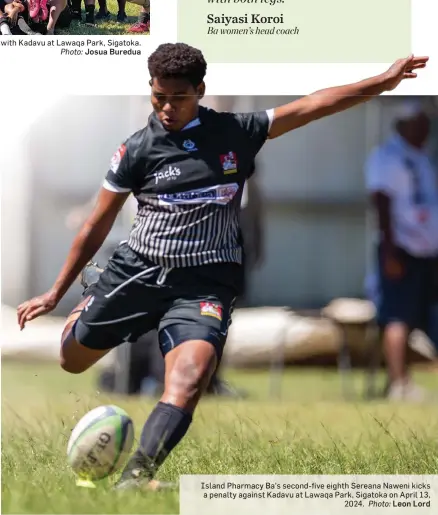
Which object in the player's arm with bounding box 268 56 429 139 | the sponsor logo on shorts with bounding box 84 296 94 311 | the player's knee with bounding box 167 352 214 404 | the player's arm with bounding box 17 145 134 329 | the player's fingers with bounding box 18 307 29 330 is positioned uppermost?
the player's arm with bounding box 268 56 429 139

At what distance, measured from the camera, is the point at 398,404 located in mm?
5867

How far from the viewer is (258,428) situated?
585cm

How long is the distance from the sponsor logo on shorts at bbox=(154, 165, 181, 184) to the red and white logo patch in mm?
637

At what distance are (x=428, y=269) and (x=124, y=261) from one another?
1.62m

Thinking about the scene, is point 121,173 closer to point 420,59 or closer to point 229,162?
point 229,162

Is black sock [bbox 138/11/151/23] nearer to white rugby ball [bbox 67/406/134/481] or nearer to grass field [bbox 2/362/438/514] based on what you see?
grass field [bbox 2/362/438/514]

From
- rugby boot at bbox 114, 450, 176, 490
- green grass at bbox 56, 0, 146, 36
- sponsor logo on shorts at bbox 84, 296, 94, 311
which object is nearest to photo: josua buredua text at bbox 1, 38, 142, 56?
green grass at bbox 56, 0, 146, 36

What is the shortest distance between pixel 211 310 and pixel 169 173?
70 cm

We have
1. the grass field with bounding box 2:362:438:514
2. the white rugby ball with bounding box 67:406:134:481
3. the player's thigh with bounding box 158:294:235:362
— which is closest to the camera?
the player's thigh with bounding box 158:294:235:362

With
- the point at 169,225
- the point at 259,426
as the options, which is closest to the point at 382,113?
the point at 169,225

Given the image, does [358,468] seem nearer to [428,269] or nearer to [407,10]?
[428,269]

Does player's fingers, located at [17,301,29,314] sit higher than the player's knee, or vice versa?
player's fingers, located at [17,301,29,314]

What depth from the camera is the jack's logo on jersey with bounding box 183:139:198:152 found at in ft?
17.9

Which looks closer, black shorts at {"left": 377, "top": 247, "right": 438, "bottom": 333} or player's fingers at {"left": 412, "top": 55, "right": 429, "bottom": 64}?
player's fingers at {"left": 412, "top": 55, "right": 429, "bottom": 64}
